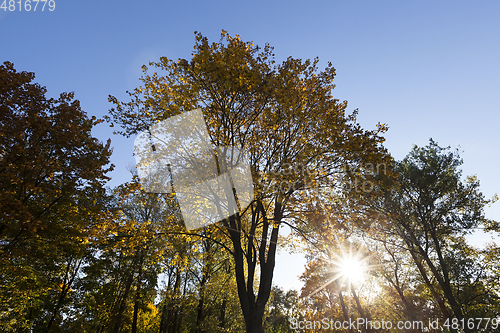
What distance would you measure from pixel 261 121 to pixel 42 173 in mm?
9011

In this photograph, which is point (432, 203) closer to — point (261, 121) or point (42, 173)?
point (261, 121)

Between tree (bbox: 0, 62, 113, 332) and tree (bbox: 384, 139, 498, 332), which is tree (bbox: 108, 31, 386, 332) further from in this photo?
tree (bbox: 384, 139, 498, 332)

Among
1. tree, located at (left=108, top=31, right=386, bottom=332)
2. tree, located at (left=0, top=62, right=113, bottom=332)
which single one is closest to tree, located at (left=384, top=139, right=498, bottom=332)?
tree, located at (left=108, top=31, right=386, bottom=332)

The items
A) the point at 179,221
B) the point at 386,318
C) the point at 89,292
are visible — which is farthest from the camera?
the point at 386,318

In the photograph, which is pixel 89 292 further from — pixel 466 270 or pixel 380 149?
pixel 466 270

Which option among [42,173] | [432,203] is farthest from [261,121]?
[432,203]

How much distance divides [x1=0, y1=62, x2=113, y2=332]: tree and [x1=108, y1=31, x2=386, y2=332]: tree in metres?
2.71

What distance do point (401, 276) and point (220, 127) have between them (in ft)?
86.3

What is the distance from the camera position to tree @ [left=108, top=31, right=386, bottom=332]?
855cm

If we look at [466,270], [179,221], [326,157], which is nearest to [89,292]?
[179,221]

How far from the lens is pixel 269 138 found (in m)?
10.2

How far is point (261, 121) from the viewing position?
33.7 feet

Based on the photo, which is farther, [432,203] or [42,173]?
[432,203]

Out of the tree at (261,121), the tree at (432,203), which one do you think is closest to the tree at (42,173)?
the tree at (261,121)
